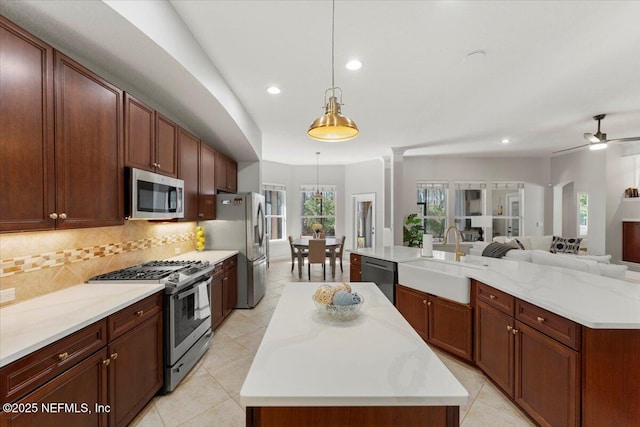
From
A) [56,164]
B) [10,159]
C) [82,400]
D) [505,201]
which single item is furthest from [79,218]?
[505,201]

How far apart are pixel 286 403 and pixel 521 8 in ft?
8.77

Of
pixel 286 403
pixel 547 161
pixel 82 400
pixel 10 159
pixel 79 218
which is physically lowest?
pixel 82 400

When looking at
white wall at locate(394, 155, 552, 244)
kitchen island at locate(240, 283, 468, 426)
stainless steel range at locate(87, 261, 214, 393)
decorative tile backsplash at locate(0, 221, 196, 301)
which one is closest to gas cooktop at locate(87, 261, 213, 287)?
stainless steel range at locate(87, 261, 214, 393)

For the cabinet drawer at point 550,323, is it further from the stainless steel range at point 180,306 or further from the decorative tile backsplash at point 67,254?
the decorative tile backsplash at point 67,254

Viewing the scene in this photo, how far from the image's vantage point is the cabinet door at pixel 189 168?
9.79ft

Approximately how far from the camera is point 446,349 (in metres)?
2.65

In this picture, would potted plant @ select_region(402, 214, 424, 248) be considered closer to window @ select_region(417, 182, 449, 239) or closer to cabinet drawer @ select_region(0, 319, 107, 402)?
window @ select_region(417, 182, 449, 239)

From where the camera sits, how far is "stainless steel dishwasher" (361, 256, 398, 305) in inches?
124

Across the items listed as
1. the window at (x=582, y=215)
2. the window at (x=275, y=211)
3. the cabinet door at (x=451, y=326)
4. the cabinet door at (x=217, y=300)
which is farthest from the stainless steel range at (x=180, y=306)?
the window at (x=582, y=215)

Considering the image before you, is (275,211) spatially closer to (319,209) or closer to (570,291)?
(319,209)

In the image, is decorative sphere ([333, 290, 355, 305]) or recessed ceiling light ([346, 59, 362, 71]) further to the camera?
recessed ceiling light ([346, 59, 362, 71])

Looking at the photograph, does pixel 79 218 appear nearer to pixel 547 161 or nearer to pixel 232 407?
pixel 232 407

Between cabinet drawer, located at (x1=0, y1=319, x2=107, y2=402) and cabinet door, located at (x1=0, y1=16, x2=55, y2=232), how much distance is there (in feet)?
1.97

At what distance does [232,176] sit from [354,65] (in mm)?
2857
